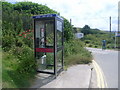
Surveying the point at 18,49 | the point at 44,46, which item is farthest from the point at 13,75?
the point at 44,46

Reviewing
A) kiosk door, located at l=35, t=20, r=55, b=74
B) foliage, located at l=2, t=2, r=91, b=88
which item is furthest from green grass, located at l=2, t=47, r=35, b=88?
kiosk door, located at l=35, t=20, r=55, b=74

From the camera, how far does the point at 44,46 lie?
5.70 meters

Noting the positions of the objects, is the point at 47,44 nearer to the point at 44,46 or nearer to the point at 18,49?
the point at 44,46

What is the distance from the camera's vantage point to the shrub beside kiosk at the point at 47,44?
15.8ft

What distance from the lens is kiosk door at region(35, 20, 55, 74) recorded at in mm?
5093

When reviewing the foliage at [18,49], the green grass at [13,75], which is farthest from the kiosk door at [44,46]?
the green grass at [13,75]

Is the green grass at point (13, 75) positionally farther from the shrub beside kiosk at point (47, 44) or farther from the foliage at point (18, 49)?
the shrub beside kiosk at point (47, 44)

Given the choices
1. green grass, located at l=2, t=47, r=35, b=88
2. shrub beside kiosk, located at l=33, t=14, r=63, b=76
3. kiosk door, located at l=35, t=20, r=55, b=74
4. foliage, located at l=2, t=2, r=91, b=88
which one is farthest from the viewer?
kiosk door, located at l=35, t=20, r=55, b=74

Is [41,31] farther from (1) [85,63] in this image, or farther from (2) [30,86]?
(1) [85,63]

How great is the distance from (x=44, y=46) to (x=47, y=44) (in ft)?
0.82

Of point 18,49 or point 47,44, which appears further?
point 47,44

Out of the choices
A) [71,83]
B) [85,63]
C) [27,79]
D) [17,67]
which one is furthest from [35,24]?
[85,63]

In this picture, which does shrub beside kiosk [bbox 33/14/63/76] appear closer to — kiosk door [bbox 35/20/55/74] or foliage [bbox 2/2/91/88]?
kiosk door [bbox 35/20/55/74]

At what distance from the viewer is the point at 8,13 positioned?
7305 mm
